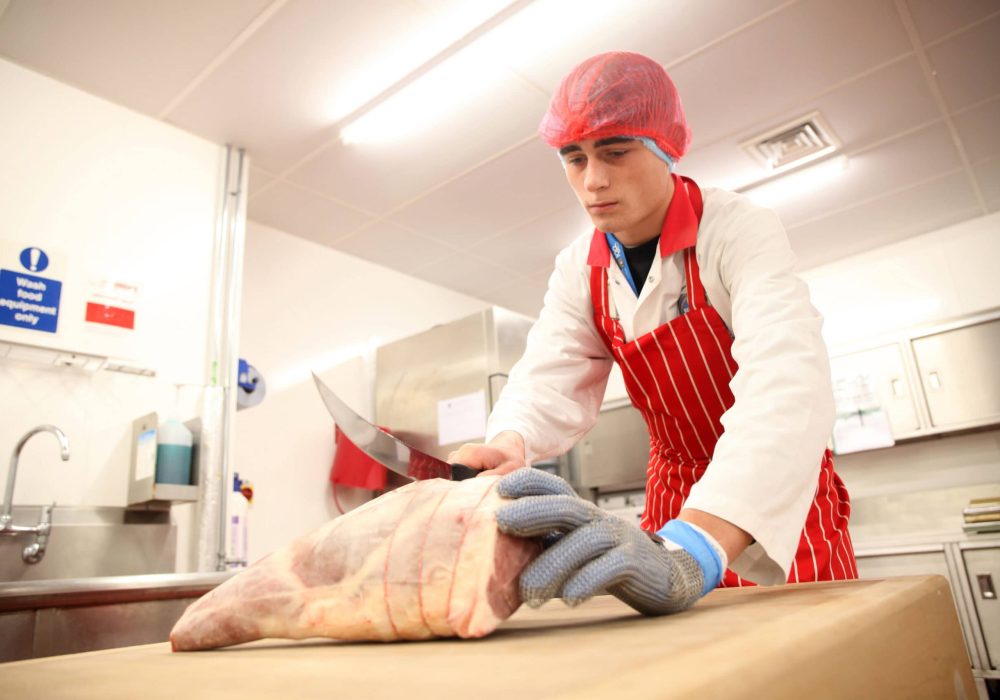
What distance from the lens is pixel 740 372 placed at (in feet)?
3.06

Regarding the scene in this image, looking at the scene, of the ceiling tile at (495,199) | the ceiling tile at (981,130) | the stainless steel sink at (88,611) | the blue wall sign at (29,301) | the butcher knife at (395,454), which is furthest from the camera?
the ceiling tile at (495,199)

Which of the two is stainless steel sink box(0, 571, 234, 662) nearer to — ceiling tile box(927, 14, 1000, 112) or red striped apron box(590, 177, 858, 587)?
red striped apron box(590, 177, 858, 587)

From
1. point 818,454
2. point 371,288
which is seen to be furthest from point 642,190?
point 371,288

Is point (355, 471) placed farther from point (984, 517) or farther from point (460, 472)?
point (984, 517)

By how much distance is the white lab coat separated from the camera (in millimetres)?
791

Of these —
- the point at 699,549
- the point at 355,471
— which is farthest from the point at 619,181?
the point at 355,471

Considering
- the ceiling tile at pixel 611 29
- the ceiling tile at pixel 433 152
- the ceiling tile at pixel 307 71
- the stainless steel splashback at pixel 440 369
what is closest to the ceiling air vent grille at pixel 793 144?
the ceiling tile at pixel 611 29

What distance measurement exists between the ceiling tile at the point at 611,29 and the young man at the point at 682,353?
1391mm

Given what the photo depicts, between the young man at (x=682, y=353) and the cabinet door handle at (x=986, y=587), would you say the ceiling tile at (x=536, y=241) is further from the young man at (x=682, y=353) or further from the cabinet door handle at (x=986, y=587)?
the cabinet door handle at (x=986, y=587)

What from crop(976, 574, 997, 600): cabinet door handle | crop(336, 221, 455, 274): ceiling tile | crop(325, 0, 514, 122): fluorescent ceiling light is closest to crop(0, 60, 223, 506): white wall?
crop(325, 0, 514, 122): fluorescent ceiling light

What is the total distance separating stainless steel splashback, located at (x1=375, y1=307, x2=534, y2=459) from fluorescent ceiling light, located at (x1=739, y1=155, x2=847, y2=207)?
4.72 feet

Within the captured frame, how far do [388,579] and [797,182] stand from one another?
3.67 meters

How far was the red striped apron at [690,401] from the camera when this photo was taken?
113 centimetres

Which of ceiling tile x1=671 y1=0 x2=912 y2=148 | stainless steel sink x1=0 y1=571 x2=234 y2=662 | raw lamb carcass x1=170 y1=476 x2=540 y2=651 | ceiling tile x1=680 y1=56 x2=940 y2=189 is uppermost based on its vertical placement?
ceiling tile x1=671 y1=0 x2=912 y2=148
